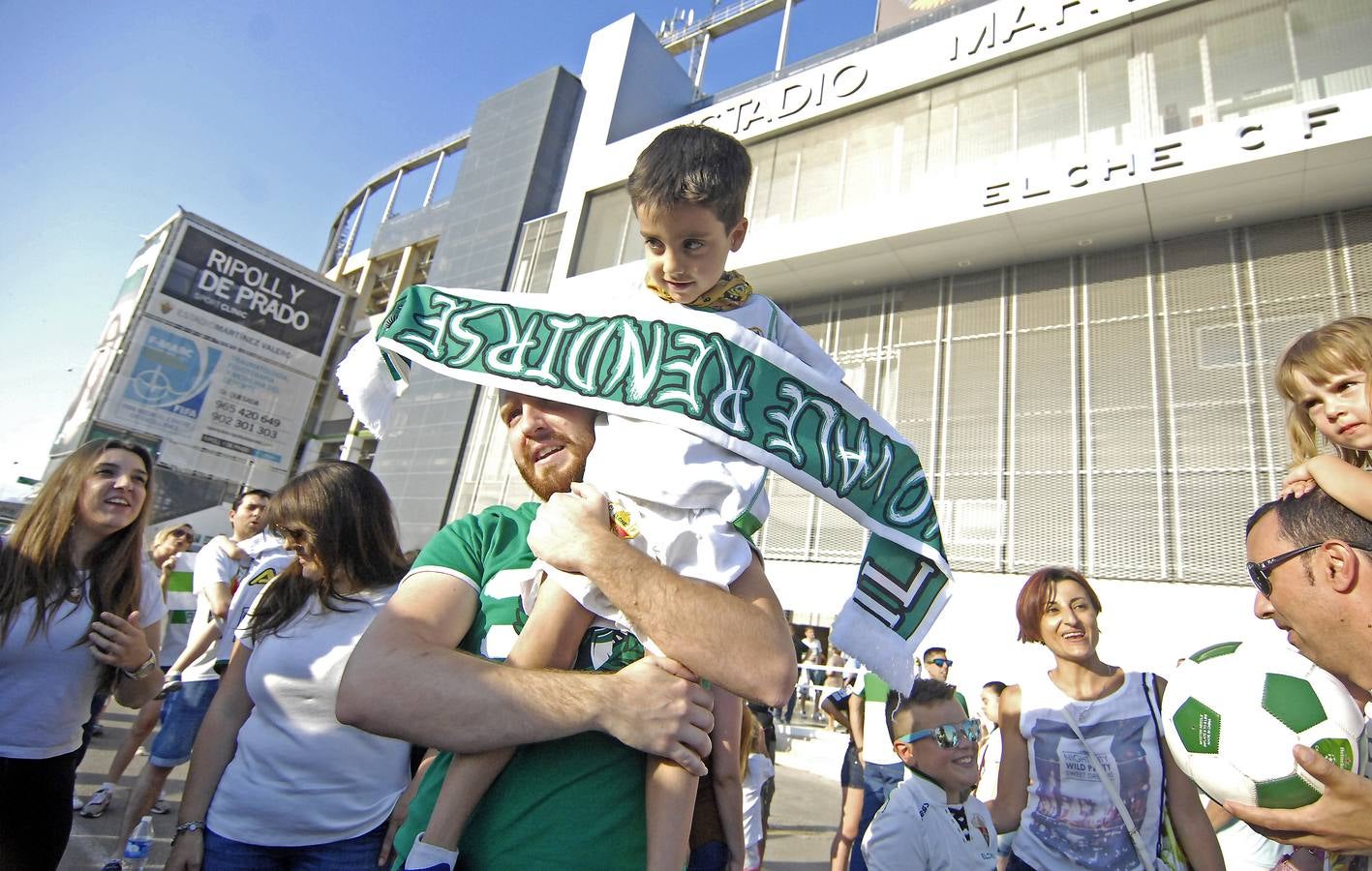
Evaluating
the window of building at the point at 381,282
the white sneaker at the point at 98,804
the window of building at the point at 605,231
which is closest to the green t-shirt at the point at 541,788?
the white sneaker at the point at 98,804

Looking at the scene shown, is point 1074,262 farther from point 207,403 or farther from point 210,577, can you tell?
point 207,403

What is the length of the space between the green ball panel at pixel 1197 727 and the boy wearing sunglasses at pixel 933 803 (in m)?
1.12

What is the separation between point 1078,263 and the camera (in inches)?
544

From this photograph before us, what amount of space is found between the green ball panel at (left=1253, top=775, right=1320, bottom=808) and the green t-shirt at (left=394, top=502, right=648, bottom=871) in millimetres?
1460

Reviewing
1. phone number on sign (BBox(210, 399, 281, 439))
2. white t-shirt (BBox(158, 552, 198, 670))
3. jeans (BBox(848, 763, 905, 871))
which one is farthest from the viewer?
phone number on sign (BBox(210, 399, 281, 439))

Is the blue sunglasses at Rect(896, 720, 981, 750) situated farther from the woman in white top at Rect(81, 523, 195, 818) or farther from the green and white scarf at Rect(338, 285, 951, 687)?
the woman in white top at Rect(81, 523, 195, 818)

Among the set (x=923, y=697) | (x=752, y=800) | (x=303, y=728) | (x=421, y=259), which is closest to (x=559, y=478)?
(x=303, y=728)

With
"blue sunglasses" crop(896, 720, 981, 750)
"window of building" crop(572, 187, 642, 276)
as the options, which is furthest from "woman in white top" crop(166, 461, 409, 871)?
"window of building" crop(572, 187, 642, 276)

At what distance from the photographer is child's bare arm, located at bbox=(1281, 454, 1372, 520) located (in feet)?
5.96

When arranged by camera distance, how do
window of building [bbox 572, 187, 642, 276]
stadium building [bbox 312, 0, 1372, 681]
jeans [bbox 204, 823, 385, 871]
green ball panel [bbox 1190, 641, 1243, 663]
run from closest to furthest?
green ball panel [bbox 1190, 641, 1243, 663], jeans [bbox 204, 823, 385, 871], stadium building [bbox 312, 0, 1372, 681], window of building [bbox 572, 187, 642, 276]

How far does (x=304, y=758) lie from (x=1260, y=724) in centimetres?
275

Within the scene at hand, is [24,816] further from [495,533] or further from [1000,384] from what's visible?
[1000,384]

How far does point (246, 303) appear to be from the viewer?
2630 centimetres

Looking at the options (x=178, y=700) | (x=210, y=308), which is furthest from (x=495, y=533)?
(x=210, y=308)
